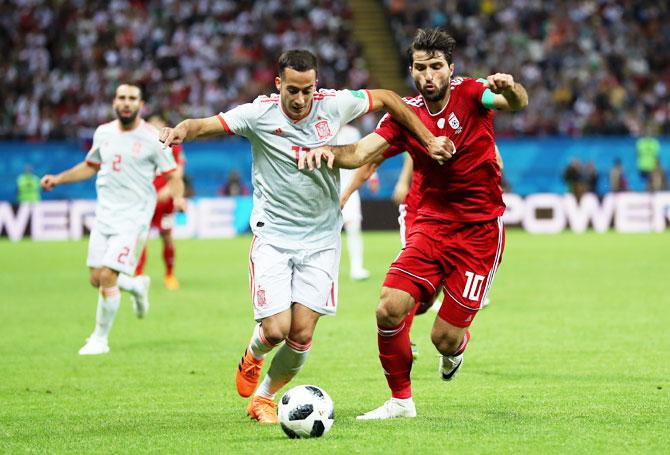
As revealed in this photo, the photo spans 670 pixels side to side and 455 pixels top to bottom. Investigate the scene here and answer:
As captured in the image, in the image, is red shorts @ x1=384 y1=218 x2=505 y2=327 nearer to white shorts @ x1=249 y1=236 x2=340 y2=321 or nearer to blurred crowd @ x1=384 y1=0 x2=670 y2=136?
white shorts @ x1=249 y1=236 x2=340 y2=321

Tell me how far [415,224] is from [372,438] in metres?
1.89

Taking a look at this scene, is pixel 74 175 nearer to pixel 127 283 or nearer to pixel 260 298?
pixel 127 283

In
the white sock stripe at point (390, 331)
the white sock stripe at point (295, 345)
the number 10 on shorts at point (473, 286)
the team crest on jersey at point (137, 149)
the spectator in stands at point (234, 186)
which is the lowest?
the spectator in stands at point (234, 186)

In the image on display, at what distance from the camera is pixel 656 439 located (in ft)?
22.2

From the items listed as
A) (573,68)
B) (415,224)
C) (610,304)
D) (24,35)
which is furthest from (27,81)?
(415,224)

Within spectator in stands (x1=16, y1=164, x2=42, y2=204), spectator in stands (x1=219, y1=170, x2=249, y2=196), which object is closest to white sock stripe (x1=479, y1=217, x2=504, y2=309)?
spectator in stands (x1=219, y1=170, x2=249, y2=196)

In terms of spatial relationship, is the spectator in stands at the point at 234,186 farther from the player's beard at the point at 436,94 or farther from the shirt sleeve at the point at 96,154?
the player's beard at the point at 436,94

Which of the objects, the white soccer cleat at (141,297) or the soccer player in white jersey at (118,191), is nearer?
the soccer player in white jersey at (118,191)

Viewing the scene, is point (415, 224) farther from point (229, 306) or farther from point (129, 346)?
point (229, 306)

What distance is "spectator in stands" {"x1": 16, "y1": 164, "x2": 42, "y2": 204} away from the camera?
97.2 feet

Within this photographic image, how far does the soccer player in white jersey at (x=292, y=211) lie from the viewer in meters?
7.60

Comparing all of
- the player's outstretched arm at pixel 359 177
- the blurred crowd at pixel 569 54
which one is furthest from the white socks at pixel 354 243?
the blurred crowd at pixel 569 54

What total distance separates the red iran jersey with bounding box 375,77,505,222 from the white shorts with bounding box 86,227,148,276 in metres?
4.12

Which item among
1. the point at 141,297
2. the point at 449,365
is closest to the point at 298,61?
the point at 449,365
